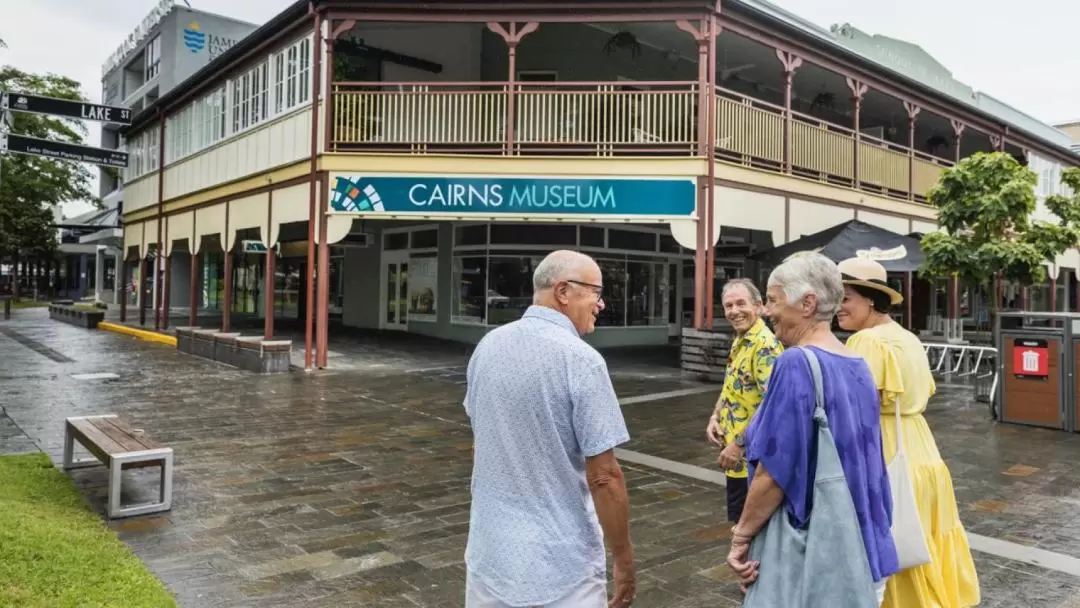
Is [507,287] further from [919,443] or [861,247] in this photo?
[919,443]

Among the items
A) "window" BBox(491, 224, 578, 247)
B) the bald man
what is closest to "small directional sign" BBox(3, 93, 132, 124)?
the bald man

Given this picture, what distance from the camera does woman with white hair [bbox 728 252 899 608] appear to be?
85.7 inches

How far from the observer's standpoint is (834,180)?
54.7ft

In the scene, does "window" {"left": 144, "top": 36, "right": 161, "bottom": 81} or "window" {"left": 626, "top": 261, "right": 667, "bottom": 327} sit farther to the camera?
"window" {"left": 144, "top": 36, "right": 161, "bottom": 81}

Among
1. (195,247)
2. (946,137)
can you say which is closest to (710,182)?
(195,247)

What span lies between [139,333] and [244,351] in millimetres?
8889

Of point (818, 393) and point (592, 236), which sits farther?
point (592, 236)

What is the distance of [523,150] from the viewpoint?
1352cm

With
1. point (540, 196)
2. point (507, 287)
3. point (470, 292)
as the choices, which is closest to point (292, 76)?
point (540, 196)

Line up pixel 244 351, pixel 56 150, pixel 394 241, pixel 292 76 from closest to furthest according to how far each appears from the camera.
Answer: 1. pixel 56 150
2. pixel 244 351
3. pixel 292 76
4. pixel 394 241

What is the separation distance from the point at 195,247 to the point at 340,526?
16.3 metres

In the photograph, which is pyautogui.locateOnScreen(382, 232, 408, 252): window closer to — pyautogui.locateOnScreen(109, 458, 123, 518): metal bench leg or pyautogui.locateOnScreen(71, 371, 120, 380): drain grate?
pyautogui.locateOnScreen(71, 371, 120, 380): drain grate

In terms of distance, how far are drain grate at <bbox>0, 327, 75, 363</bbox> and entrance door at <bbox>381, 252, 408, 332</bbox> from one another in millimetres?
8197

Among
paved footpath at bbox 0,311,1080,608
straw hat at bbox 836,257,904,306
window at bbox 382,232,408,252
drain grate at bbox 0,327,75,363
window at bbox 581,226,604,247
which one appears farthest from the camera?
window at bbox 382,232,408,252
